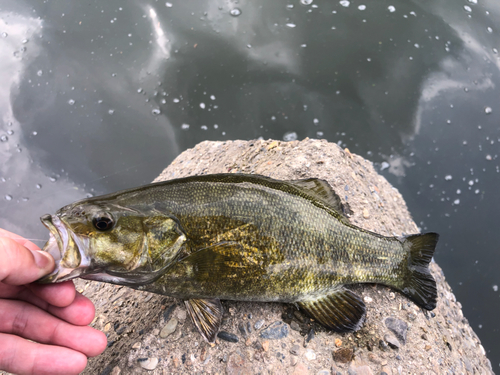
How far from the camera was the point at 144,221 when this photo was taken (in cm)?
222

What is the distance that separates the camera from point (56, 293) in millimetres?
2123

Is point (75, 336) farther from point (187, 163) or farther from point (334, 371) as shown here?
point (187, 163)

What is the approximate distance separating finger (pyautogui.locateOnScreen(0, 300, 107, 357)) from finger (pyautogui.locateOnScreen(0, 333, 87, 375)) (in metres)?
0.12

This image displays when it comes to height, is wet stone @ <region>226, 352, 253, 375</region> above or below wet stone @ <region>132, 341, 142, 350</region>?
above

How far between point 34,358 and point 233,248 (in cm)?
134

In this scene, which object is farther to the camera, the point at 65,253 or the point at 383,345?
the point at 383,345

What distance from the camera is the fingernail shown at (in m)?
1.89

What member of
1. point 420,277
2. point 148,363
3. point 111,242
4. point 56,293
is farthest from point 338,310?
point 56,293

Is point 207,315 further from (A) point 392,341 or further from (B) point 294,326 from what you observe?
(A) point 392,341

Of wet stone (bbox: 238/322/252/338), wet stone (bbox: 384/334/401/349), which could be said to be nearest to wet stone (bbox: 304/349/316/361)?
Answer: wet stone (bbox: 238/322/252/338)

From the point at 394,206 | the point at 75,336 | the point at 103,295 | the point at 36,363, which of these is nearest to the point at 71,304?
the point at 75,336

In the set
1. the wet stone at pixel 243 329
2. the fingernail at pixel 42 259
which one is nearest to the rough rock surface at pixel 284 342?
the wet stone at pixel 243 329

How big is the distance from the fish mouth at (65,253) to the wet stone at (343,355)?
183 cm

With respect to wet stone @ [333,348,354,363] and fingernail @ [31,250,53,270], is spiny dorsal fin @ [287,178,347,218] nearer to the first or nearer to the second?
wet stone @ [333,348,354,363]
